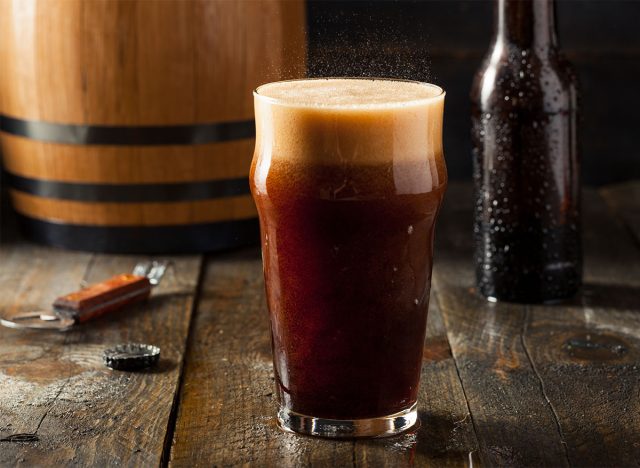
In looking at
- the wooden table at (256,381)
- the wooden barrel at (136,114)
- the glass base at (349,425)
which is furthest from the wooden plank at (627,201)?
the glass base at (349,425)

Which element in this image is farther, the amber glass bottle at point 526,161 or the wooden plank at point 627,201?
the wooden plank at point 627,201

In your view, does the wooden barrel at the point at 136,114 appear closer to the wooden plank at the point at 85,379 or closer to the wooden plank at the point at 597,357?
the wooden plank at the point at 85,379

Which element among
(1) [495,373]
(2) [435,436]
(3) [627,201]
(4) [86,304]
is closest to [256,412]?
(2) [435,436]

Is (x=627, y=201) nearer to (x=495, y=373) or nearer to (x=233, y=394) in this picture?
(x=495, y=373)

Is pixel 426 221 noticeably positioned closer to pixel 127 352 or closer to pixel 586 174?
pixel 127 352

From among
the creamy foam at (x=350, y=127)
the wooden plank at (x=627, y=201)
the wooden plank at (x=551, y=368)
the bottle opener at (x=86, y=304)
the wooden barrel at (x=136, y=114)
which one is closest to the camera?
the creamy foam at (x=350, y=127)

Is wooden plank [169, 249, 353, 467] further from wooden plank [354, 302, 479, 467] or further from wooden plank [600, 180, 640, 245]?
wooden plank [600, 180, 640, 245]

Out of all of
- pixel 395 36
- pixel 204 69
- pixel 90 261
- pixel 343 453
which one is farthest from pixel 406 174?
pixel 90 261
